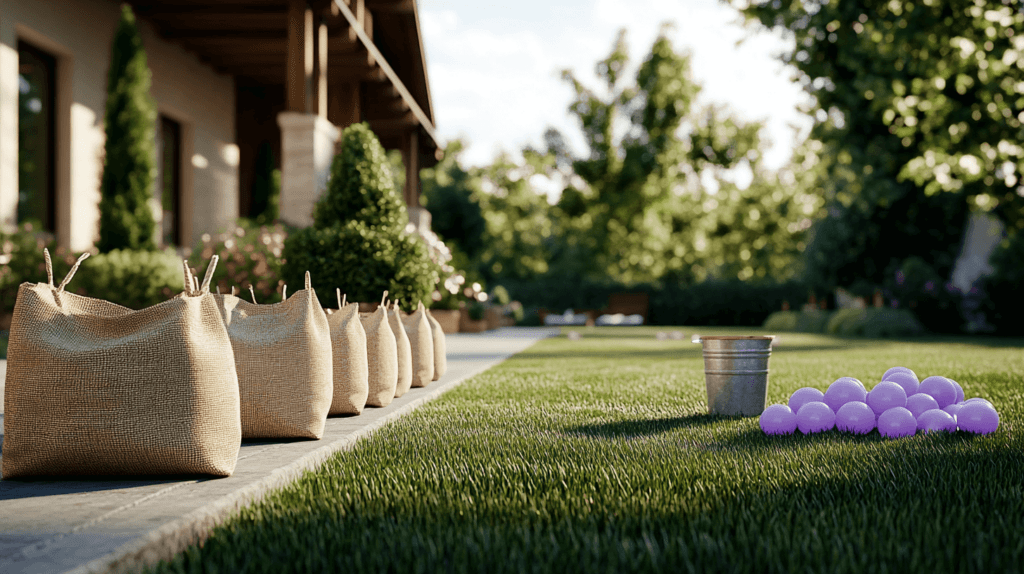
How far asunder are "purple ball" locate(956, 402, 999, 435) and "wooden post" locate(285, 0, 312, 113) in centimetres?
962

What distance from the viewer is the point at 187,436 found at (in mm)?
2875

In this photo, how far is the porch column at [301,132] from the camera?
37.1 ft

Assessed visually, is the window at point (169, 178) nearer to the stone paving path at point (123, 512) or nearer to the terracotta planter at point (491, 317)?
the terracotta planter at point (491, 317)

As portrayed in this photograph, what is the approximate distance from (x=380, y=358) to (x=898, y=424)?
122 inches

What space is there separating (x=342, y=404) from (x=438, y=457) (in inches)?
52.1

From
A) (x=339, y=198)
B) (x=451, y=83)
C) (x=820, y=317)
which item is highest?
(x=451, y=83)

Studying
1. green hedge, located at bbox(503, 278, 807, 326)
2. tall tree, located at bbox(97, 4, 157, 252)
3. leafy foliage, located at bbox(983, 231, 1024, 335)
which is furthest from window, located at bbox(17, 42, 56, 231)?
green hedge, located at bbox(503, 278, 807, 326)

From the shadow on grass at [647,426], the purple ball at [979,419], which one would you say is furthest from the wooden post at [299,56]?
the purple ball at [979,419]

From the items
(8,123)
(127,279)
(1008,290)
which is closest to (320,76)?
(127,279)

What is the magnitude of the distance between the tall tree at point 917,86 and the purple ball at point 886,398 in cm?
998

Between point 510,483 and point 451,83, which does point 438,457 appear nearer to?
point 510,483

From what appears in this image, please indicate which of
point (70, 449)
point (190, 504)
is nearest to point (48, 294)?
point (70, 449)

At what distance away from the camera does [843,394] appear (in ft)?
14.7

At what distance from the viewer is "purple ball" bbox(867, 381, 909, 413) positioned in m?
4.34
